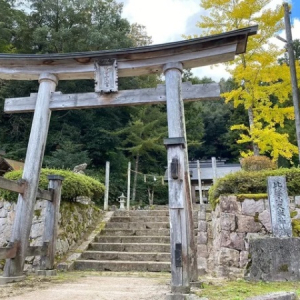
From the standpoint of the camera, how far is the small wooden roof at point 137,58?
473cm

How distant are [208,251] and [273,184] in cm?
247

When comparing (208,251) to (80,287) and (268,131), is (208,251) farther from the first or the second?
(268,131)

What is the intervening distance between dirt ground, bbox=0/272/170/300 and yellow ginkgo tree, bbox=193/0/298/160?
6.42m

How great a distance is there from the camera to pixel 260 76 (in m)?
10.1

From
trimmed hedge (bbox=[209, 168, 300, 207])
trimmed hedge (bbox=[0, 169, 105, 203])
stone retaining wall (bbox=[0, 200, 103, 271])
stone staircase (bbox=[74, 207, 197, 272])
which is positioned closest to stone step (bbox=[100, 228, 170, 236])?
stone staircase (bbox=[74, 207, 197, 272])

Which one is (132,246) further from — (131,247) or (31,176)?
(31,176)

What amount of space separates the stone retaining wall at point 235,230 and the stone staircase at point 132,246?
0.94m

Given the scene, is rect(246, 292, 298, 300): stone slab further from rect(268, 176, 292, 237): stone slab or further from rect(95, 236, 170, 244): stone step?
rect(95, 236, 170, 244): stone step

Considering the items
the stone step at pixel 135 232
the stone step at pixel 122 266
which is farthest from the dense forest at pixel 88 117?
the stone step at pixel 122 266

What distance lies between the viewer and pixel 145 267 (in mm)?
5867

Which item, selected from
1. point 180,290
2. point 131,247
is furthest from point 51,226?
point 180,290

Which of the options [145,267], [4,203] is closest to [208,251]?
[145,267]

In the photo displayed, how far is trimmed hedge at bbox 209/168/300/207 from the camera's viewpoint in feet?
20.5

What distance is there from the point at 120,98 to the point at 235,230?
3.49m
